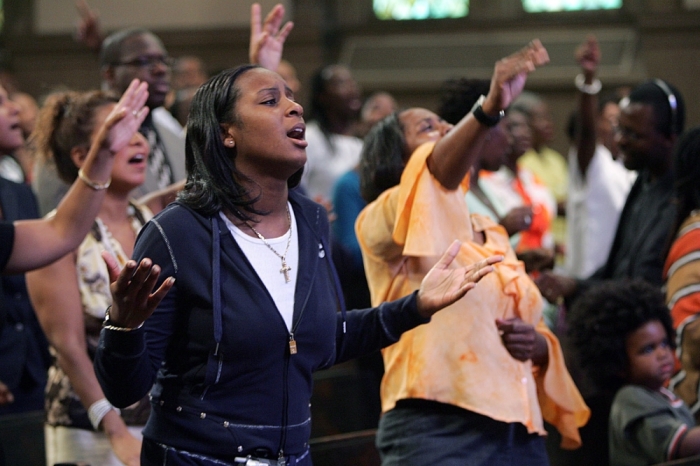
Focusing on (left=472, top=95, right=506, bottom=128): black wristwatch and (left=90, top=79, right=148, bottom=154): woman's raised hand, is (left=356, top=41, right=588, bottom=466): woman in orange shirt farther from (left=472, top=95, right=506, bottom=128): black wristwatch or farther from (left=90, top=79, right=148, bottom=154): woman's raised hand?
(left=90, top=79, right=148, bottom=154): woman's raised hand

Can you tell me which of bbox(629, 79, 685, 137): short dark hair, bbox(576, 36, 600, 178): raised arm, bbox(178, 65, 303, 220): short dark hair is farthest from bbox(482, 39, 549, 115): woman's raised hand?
bbox(576, 36, 600, 178): raised arm

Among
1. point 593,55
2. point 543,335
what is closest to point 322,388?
point 543,335

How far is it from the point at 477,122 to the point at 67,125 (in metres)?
1.45

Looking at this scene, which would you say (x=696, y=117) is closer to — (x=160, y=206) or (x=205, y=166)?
(x=160, y=206)

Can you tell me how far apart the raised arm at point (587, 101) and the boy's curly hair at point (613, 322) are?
1.68m

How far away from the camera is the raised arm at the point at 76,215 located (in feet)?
8.63

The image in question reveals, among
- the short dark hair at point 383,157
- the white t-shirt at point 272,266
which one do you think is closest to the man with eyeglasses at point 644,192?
the short dark hair at point 383,157

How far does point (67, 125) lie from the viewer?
3.25 meters

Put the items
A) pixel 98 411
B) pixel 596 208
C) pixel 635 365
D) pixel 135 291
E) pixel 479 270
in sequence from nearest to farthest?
pixel 135 291
pixel 479 270
pixel 98 411
pixel 635 365
pixel 596 208

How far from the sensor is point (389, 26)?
9992mm

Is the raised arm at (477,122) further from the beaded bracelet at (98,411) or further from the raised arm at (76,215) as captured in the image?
the beaded bracelet at (98,411)

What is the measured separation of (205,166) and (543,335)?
126cm

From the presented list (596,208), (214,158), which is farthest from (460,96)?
(596,208)

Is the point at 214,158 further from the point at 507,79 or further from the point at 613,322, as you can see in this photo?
the point at 613,322
